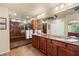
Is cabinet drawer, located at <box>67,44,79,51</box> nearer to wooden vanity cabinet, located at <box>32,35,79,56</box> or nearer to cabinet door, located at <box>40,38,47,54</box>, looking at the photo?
wooden vanity cabinet, located at <box>32,35,79,56</box>

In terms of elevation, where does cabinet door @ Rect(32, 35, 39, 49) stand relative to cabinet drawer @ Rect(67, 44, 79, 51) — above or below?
below

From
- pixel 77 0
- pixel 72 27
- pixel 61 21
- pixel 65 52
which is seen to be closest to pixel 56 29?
pixel 61 21

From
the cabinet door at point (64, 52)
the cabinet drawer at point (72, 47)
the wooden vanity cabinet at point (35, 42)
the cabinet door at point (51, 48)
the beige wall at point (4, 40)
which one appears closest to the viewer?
the cabinet drawer at point (72, 47)

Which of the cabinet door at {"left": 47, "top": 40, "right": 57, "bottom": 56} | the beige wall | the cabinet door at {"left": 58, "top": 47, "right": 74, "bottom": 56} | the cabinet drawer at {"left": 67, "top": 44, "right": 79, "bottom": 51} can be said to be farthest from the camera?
the beige wall

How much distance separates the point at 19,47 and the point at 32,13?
136cm

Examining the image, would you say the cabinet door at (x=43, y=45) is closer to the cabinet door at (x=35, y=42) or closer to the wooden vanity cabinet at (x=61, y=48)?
the wooden vanity cabinet at (x=61, y=48)

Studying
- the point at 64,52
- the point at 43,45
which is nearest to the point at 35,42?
the point at 43,45

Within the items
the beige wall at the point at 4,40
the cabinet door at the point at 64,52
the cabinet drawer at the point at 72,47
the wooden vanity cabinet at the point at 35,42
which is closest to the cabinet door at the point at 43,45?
the wooden vanity cabinet at the point at 35,42

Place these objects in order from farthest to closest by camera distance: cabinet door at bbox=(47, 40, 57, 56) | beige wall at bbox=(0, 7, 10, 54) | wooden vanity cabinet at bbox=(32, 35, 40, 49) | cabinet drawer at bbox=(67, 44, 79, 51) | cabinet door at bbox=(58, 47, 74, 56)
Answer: wooden vanity cabinet at bbox=(32, 35, 40, 49) < beige wall at bbox=(0, 7, 10, 54) < cabinet door at bbox=(47, 40, 57, 56) < cabinet door at bbox=(58, 47, 74, 56) < cabinet drawer at bbox=(67, 44, 79, 51)

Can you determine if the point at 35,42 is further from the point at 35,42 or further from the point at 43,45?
the point at 43,45

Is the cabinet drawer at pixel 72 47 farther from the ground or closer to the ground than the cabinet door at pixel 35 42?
farther from the ground

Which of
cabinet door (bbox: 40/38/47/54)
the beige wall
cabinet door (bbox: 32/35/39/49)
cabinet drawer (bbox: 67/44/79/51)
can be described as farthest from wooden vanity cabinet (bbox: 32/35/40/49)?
cabinet drawer (bbox: 67/44/79/51)

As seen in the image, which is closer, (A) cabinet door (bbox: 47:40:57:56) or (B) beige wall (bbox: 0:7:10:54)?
(A) cabinet door (bbox: 47:40:57:56)

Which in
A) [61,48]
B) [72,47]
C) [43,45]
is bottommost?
[43,45]
